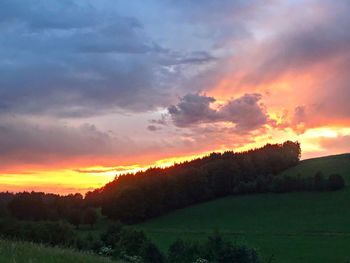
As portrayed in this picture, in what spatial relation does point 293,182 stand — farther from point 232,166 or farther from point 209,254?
point 209,254

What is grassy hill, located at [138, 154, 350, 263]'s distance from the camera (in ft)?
228

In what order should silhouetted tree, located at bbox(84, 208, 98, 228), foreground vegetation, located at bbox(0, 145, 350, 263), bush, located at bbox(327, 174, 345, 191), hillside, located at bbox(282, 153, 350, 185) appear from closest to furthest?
foreground vegetation, located at bbox(0, 145, 350, 263)
silhouetted tree, located at bbox(84, 208, 98, 228)
bush, located at bbox(327, 174, 345, 191)
hillside, located at bbox(282, 153, 350, 185)

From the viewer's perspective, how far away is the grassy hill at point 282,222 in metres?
69.6

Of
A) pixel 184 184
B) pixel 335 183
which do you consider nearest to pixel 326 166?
pixel 335 183

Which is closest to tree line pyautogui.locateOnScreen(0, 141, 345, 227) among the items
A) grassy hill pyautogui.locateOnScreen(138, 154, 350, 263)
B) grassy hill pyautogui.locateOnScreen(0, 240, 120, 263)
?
grassy hill pyautogui.locateOnScreen(138, 154, 350, 263)

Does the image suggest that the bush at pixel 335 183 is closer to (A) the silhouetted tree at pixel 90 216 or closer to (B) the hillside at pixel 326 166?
(B) the hillside at pixel 326 166

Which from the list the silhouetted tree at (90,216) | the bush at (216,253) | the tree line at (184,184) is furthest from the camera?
the tree line at (184,184)

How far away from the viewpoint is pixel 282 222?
102375 mm

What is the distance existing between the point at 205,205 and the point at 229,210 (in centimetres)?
1112

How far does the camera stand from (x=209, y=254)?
2497 centimetres

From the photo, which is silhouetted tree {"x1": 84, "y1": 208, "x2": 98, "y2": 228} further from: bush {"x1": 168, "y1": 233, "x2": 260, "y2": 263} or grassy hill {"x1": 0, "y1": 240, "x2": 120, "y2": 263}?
grassy hill {"x1": 0, "y1": 240, "x2": 120, "y2": 263}

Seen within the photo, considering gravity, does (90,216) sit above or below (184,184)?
below

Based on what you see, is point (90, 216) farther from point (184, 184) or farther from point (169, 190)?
point (184, 184)

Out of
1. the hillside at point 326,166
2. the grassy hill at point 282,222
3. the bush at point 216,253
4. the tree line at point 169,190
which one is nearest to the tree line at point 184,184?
the tree line at point 169,190
